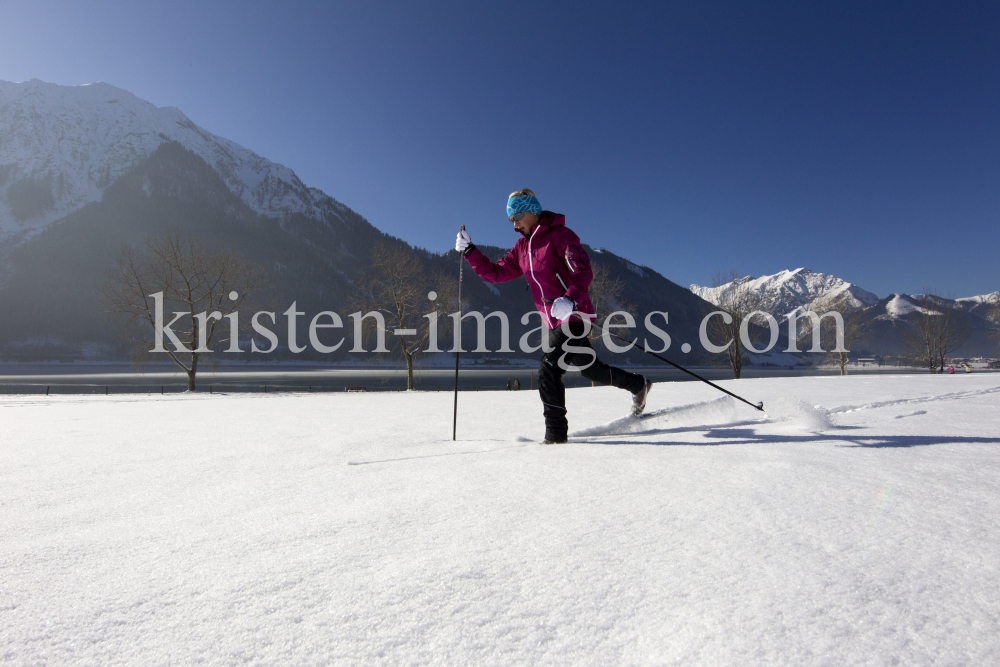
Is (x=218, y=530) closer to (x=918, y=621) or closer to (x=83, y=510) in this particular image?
(x=83, y=510)

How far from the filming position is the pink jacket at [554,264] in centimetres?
278

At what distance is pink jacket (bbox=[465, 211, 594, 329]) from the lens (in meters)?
2.78

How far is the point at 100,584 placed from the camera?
89 centimetres

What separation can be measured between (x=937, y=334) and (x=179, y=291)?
46679 mm

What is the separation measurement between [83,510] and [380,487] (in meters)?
0.89

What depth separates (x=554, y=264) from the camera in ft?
9.42

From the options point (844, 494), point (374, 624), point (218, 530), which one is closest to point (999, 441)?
point (844, 494)

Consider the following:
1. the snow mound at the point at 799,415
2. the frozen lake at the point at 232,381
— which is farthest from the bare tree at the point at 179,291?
the snow mound at the point at 799,415

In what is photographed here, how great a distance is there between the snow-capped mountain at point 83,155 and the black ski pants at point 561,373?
190 m

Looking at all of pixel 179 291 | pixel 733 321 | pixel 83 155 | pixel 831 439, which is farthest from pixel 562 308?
pixel 83 155

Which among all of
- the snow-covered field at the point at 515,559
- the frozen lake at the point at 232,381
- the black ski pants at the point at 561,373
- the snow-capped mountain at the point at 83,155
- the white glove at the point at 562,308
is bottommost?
the frozen lake at the point at 232,381

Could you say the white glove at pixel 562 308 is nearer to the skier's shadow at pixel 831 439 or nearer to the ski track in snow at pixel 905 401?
the skier's shadow at pixel 831 439

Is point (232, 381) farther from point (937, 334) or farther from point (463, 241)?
point (937, 334)

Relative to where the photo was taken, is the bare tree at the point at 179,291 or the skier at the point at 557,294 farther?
the bare tree at the point at 179,291
